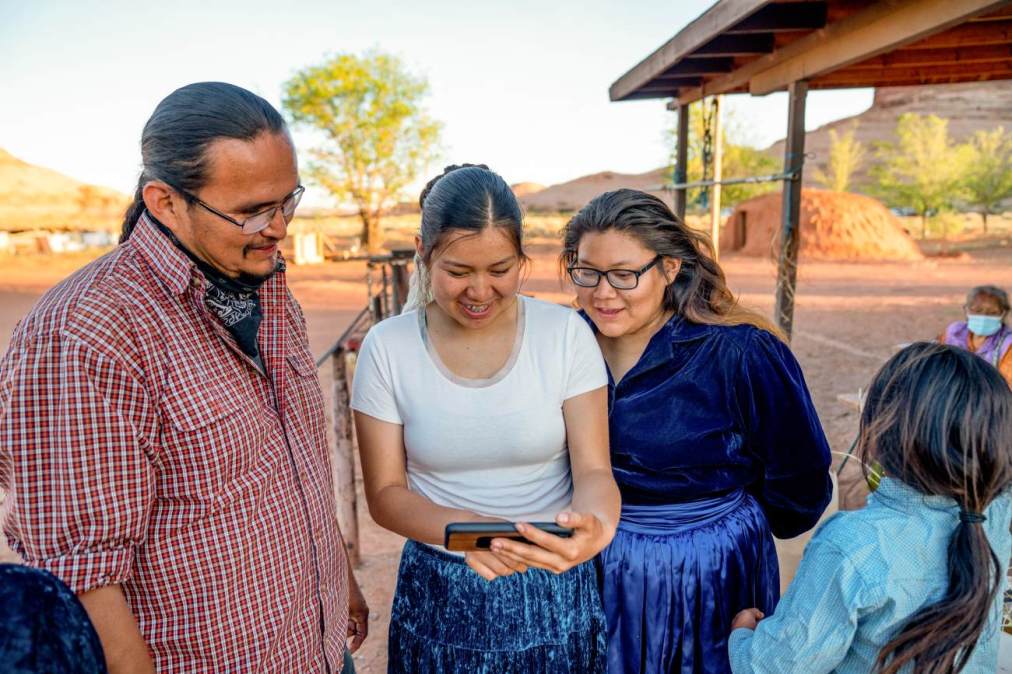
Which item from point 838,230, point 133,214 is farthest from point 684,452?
point 838,230

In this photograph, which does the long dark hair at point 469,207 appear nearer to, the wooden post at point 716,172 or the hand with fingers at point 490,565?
the hand with fingers at point 490,565

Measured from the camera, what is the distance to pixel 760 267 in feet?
67.2

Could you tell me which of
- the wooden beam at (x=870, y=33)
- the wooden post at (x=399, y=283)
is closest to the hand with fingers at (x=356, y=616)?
→ the wooden beam at (x=870, y=33)

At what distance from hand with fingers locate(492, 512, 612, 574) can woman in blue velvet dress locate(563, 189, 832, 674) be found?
0.53m

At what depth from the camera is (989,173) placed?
2762cm

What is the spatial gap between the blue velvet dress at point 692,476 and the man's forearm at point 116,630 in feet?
3.88

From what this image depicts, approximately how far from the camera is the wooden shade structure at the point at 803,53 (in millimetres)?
3822

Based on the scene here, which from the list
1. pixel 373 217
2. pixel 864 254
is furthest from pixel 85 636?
pixel 373 217

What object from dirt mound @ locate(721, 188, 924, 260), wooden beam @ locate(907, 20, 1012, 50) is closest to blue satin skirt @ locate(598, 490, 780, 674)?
wooden beam @ locate(907, 20, 1012, 50)

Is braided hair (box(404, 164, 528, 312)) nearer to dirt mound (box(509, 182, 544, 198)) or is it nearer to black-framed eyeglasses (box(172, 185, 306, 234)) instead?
black-framed eyeglasses (box(172, 185, 306, 234))

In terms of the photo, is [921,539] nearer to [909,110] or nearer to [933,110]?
[933,110]

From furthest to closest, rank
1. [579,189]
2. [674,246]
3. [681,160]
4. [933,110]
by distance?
[579,189], [933,110], [681,160], [674,246]

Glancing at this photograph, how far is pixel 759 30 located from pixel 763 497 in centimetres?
345

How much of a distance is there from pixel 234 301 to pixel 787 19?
4229 millimetres
